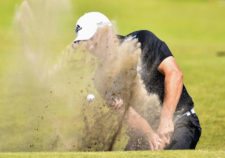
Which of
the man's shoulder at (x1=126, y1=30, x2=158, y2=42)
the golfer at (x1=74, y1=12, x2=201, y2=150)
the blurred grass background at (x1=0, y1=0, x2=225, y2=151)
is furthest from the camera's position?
the blurred grass background at (x1=0, y1=0, x2=225, y2=151)

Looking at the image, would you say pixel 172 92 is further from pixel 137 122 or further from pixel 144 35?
pixel 144 35

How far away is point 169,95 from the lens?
27.1ft

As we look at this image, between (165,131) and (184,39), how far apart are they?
24.0m

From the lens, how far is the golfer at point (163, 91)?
8.20 meters

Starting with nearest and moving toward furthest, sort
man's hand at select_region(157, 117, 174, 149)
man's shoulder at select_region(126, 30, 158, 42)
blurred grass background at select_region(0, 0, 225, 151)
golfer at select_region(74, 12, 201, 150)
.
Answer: man's hand at select_region(157, 117, 174, 149) < golfer at select_region(74, 12, 201, 150) < man's shoulder at select_region(126, 30, 158, 42) < blurred grass background at select_region(0, 0, 225, 151)

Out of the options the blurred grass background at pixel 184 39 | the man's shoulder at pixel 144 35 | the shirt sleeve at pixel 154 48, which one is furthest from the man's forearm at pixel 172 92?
the blurred grass background at pixel 184 39

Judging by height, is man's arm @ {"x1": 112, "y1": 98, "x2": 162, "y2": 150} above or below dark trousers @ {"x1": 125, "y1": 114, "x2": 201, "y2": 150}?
above

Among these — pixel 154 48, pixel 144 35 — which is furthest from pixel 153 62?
pixel 144 35

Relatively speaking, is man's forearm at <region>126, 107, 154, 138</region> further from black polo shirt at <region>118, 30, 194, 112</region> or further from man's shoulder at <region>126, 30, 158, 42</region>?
man's shoulder at <region>126, 30, 158, 42</region>

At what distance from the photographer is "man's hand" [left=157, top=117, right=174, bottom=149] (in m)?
8.06

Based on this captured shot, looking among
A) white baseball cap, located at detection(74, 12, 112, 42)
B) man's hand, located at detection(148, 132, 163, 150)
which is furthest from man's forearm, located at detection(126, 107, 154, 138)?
white baseball cap, located at detection(74, 12, 112, 42)

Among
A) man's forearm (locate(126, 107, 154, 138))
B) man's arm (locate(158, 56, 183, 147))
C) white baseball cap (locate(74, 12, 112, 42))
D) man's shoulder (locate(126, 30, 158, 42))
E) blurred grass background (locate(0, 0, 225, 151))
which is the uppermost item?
white baseball cap (locate(74, 12, 112, 42))

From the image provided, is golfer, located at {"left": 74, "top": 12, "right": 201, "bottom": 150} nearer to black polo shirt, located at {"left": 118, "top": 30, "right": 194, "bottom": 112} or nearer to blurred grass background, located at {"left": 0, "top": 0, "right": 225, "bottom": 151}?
black polo shirt, located at {"left": 118, "top": 30, "right": 194, "bottom": 112}

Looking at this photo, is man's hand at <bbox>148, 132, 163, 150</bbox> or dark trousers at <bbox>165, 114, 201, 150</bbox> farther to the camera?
dark trousers at <bbox>165, 114, 201, 150</bbox>
